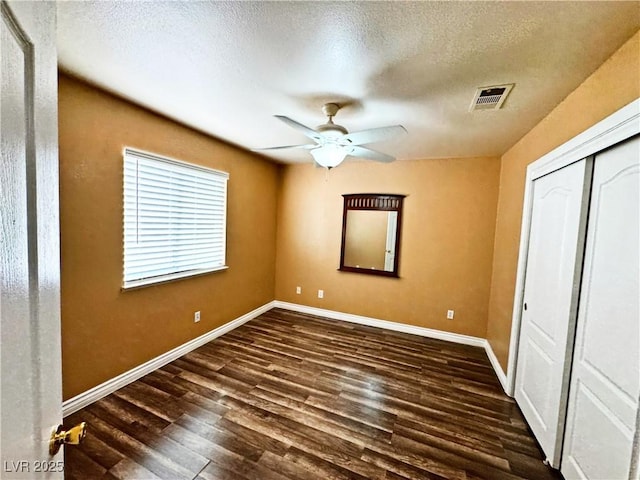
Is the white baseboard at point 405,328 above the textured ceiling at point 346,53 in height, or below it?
below

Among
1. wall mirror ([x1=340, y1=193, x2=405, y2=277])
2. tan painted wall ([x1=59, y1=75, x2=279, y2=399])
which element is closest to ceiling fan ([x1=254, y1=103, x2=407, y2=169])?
tan painted wall ([x1=59, y1=75, x2=279, y2=399])

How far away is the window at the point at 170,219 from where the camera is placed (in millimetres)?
2326

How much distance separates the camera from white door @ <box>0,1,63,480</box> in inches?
18.3

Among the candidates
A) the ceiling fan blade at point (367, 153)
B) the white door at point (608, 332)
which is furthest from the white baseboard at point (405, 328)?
the ceiling fan blade at point (367, 153)

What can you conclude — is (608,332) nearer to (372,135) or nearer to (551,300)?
(551,300)

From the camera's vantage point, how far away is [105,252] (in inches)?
84.3

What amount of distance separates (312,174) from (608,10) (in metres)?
3.38

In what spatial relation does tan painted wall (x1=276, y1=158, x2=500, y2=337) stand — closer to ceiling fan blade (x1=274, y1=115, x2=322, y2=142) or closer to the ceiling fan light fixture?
the ceiling fan light fixture

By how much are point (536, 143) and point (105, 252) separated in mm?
3686

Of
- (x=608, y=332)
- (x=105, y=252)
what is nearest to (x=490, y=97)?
(x=608, y=332)

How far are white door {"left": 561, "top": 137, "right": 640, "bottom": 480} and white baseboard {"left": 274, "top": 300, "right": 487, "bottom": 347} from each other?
1.92 meters

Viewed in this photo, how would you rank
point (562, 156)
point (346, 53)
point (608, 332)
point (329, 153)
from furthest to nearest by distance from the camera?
point (329, 153), point (562, 156), point (346, 53), point (608, 332)

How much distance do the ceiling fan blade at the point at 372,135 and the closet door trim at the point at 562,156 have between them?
0.99 meters

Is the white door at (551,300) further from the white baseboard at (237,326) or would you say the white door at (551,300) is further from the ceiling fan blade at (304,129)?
the ceiling fan blade at (304,129)
